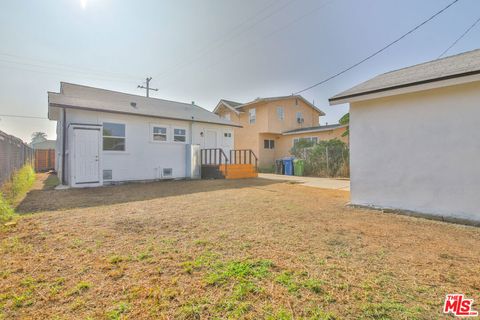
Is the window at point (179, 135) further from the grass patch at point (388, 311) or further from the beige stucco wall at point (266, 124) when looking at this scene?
the grass patch at point (388, 311)

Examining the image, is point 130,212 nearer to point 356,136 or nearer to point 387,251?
point 387,251

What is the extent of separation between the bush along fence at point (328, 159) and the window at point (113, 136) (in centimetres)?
1085

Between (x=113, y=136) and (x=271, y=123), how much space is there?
12936mm

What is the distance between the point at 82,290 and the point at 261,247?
1939mm

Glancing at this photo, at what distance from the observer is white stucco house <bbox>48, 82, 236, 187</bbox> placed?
895cm

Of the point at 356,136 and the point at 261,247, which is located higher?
the point at 356,136

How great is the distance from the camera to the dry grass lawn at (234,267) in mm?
1797

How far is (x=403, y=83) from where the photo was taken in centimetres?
463

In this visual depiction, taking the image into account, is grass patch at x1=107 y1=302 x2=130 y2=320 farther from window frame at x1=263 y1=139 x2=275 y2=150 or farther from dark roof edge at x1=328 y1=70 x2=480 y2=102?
window frame at x1=263 y1=139 x2=275 y2=150

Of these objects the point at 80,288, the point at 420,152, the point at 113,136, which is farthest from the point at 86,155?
the point at 420,152

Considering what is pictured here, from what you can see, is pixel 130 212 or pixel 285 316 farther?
pixel 130 212

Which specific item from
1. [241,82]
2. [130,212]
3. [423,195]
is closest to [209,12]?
[241,82]

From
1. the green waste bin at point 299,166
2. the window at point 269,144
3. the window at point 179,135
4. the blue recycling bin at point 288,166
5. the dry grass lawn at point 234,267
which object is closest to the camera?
the dry grass lawn at point 234,267

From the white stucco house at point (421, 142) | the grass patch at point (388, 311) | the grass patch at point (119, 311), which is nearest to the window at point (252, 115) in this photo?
the white stucco house at point (421, 142)
